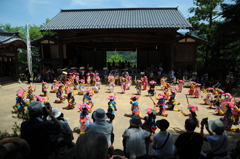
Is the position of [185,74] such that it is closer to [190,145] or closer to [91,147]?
[190,145]

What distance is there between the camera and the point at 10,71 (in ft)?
54.6

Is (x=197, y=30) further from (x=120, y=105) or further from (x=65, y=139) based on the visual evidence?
(x=65, y=139)

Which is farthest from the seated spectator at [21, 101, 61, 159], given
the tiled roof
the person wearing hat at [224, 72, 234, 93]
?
the tiled roof

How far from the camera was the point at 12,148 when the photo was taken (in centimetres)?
145

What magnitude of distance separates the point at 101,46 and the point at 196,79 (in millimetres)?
11597

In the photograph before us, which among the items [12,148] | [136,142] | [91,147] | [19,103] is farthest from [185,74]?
[12,148]

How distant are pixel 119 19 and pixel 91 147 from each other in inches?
599

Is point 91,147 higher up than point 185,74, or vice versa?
point 185,74

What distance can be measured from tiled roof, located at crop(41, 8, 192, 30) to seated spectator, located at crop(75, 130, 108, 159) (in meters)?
13.0

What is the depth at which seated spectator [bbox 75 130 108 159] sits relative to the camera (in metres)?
1.39

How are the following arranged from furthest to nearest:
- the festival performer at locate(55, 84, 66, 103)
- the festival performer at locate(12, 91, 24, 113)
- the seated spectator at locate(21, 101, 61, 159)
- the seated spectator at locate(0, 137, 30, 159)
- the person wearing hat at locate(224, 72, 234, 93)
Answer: the person wearing hat at locate(224, 72, 234, 93) < the festival performer at locate(55, 84, 66, 103) < the festival performer at locate(12, 91, 24, 113) < the seated spectator at locate(21, 101, 61, 159) < the seated spectator at locate(0, 137, 30, 159)

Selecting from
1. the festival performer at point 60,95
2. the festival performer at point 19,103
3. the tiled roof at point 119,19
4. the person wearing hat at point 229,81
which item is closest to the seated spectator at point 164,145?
the festival performer at point 19,103

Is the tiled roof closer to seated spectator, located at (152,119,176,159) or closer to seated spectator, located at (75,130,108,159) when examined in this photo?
seated spectator, located at (152,119,176,159)

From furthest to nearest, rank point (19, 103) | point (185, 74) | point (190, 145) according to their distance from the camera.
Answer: point (185, 74) < point (19, 103) < point (190, 145)
